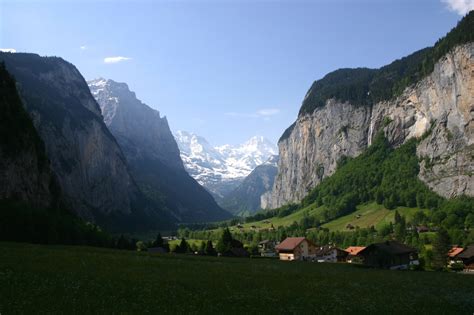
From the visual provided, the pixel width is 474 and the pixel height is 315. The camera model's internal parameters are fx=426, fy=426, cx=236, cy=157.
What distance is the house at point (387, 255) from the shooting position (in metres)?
104

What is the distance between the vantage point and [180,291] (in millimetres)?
38219

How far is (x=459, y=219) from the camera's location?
186000 mm

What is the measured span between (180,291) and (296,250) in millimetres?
100702

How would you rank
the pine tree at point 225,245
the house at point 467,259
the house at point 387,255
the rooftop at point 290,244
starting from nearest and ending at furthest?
the house at point 387,255 → the house at point 467,259 → the pine tree at point 225,245 → the rooftop at point 290,244

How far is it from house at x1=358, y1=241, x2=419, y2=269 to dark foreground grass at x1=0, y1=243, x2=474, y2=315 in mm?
48910

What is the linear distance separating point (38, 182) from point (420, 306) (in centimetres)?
11421

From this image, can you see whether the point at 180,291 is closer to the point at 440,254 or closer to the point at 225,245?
the point at 440,254

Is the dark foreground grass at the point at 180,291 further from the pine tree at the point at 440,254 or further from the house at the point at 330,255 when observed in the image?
the house at the point at 330,255

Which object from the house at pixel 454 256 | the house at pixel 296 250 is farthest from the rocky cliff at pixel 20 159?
the house at pixel 454 256

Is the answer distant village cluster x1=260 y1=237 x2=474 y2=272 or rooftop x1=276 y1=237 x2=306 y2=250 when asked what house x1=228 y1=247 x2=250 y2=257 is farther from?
rooftop x1=276 y1=237 x2=306 y2=250

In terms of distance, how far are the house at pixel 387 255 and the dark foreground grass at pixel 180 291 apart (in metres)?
48.9

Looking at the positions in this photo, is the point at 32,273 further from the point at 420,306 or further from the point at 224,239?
the point at 224,239

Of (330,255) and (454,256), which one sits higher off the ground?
(454,256)

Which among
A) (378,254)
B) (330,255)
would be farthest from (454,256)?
(330,255)
